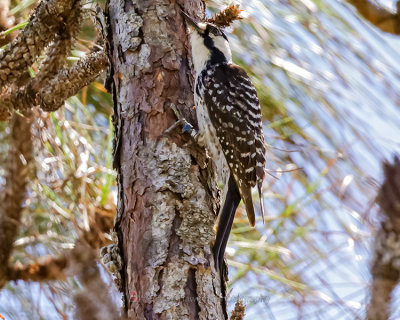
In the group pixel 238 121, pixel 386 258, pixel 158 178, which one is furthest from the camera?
pixel 238 121

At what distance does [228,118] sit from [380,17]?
146 centimetres

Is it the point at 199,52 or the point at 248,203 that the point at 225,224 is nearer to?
the point at 248,203

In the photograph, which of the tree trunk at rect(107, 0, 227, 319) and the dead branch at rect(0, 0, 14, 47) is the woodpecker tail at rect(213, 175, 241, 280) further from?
the dead branch at rect(0, 0, 14, 47)

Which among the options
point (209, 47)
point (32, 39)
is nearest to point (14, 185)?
point (32, 39)

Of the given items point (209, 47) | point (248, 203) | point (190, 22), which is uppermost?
point (209, 47)

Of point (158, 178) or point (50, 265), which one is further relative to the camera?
point (50, 265)

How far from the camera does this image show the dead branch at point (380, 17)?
0.97m

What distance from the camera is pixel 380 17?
1.00m

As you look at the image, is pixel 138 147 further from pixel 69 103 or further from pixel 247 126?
pixel 69 103

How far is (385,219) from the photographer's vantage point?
491 millimetres

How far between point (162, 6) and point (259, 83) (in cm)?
73

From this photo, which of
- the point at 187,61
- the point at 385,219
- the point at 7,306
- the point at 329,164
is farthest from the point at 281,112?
the point at 385,219

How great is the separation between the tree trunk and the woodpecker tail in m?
0.04

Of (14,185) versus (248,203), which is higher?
(14,185)
